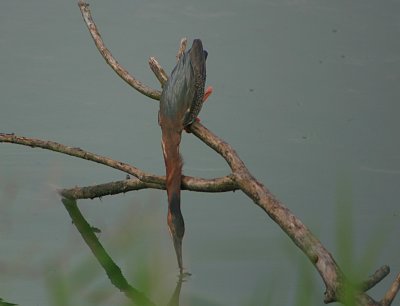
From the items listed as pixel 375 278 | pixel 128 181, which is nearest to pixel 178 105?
pixel 128 181

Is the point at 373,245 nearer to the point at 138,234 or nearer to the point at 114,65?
the point at 138,234

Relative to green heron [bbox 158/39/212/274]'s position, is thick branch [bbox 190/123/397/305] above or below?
below

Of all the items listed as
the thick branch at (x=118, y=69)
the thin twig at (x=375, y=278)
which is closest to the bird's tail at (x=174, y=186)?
the thick branch at (x=118, y=69)

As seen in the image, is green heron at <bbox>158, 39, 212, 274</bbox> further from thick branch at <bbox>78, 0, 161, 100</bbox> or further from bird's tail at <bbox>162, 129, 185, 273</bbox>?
thick branch at <bbox>78, 0, 161, 100</bbox>

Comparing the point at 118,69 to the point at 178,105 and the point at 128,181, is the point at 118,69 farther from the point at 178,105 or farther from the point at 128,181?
the point at 128,181

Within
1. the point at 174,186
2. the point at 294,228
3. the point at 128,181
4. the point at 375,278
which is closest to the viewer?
the point at 375,278

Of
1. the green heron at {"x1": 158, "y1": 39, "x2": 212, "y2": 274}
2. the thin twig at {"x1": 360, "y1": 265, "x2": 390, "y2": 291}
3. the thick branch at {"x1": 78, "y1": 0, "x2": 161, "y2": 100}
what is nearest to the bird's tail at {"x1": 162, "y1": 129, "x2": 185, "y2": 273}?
the green heron at {"x1": 158, "y1": 39, "x2": 212, "y2": 274}

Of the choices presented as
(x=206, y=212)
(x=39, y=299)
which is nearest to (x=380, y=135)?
(x=206, y=212)
